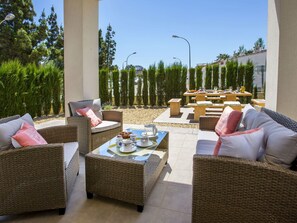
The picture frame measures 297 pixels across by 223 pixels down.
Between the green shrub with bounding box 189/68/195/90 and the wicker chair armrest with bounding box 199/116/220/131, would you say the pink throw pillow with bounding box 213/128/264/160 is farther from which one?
the green shrub with bounding box 189/68/195/90

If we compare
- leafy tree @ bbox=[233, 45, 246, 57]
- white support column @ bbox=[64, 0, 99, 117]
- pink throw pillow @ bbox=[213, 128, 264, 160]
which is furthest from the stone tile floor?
leafy tree @ bbox=[233, 45, 246, 57]

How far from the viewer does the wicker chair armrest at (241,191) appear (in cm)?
148

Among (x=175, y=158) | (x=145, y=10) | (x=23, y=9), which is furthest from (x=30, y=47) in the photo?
(x=175, y=158)

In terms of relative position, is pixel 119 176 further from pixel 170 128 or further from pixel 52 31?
pixel 52 31

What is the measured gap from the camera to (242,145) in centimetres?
174

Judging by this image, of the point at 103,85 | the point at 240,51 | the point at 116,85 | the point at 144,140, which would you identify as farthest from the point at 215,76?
the point at 240,51

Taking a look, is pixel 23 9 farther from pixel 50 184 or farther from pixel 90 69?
pixel 50 184

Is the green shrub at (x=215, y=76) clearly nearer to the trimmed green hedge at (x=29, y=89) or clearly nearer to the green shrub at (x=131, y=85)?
the green shrub at (x=131, y=85)

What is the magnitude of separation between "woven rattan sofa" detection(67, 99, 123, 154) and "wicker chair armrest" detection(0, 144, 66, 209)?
156 cm

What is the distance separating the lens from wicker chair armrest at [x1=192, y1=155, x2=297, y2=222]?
148 centimetres

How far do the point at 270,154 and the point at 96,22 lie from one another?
4.88 m

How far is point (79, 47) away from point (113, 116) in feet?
5.87

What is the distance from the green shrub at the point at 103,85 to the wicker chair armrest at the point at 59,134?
690 cm

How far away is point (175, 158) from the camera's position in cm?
354
